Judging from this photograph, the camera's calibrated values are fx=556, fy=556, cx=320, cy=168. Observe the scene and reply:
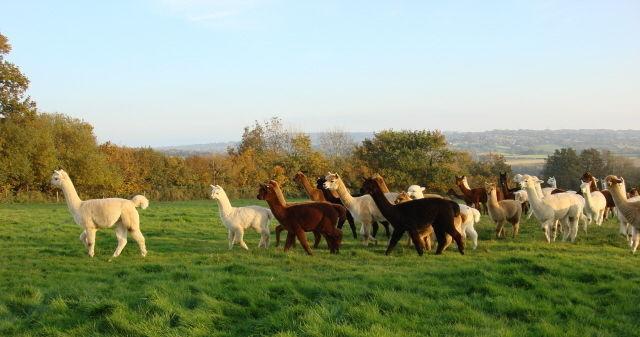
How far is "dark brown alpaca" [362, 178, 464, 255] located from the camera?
1160 centimetres

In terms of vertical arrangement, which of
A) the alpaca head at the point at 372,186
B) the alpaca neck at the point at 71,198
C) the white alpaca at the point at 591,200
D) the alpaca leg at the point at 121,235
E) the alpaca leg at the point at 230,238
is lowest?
the alpaca leg at the point at 230,238

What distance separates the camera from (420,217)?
38.1ft

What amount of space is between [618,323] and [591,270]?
2183 millimetres

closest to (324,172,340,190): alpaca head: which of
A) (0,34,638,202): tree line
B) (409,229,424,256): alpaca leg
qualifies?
(409,229,424,256): alpaca leg

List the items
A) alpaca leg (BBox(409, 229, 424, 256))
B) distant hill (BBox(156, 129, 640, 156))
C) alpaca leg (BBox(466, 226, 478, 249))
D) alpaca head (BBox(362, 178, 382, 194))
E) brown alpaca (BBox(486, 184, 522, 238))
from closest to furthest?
alpaca leg (BBox(409, 229, 424, 256)), alpaca head (BBox(362, 178, 382, 194)), alpaca leg (BBox(466, 226, 478, 249)), brown alpaca (BBox(486, 184, 522, 238)), distant hill (BBox(156, 129, 640, 156))

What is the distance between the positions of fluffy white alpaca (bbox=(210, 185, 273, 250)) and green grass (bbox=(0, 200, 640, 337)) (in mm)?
930

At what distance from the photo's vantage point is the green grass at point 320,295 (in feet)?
21.5

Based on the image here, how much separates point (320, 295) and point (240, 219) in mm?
5455

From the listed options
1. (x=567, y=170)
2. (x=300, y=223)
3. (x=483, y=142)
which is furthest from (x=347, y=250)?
(x=483, y=142)

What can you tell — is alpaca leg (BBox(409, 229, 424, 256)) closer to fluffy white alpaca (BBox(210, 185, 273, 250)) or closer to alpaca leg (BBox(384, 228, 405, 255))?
alpaca leg (BBox(384, 228, 405, 255))

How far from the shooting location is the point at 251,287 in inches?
311

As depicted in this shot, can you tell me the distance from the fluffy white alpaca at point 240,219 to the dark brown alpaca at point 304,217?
90 cm

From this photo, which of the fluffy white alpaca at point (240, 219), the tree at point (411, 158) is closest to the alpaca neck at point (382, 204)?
the fluffy white alpaca at point (240, 219)

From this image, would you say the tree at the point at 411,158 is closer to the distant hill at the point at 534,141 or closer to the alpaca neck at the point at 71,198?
the alpaca neck at the point at 71,198
